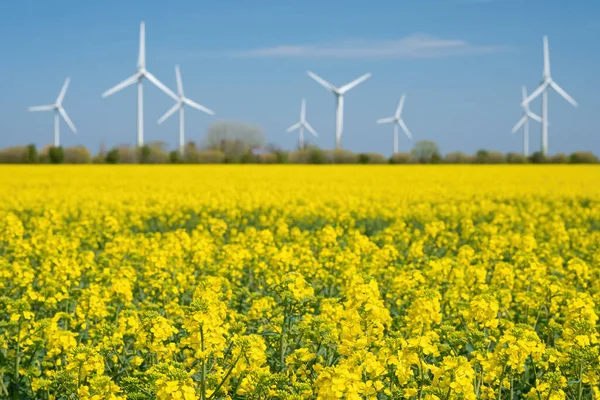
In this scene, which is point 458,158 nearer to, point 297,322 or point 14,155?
point 14,155

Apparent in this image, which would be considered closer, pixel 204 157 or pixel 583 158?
pixel 204 157

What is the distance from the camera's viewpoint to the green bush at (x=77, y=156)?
60438 millimetres

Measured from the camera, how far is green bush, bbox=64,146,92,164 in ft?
198

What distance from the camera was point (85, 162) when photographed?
60438 millimetres

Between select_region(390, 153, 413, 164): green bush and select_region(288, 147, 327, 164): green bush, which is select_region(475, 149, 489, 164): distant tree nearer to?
select_region(390, 153, 413, 164): green bush

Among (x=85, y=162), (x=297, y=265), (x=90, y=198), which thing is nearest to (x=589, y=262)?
(x=297, y=265)

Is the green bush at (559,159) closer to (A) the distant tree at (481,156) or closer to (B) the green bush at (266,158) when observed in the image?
(A) the distant tree at (481,156)

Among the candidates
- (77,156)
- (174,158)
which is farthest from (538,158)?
(77,156)

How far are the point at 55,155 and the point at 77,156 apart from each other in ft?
6.36

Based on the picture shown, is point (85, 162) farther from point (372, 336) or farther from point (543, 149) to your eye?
point (372, 336)

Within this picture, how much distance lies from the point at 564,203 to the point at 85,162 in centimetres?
4432

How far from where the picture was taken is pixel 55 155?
5922 centimetres

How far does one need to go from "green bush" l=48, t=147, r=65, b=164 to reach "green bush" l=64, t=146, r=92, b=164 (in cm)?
81

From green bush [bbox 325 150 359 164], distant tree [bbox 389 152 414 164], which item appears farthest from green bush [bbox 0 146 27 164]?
distant tree [bbox 389 152 414 164]
